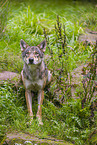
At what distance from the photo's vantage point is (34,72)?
184 inches

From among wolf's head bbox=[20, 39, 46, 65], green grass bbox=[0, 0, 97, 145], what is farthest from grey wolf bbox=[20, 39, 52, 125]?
green grass bbox=[0, 0, 97, 145]

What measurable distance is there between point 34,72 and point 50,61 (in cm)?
141

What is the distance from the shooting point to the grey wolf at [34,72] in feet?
14.7

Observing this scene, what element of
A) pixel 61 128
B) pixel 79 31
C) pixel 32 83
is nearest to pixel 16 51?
pixel 32 83

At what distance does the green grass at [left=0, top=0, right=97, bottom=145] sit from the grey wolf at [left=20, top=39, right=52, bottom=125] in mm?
194

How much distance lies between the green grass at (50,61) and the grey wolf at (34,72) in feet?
0.64

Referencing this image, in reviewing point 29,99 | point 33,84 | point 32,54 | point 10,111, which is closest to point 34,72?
point 33,84

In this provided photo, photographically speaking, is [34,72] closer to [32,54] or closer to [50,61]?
[32,54]

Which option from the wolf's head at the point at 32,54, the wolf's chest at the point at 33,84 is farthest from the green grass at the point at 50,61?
the wolf's head at the point at 32,54

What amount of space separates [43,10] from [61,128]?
723 cm

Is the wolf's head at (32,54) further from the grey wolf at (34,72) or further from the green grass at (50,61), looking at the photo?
the green grass at (50,61)

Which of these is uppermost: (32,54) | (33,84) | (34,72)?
(32,54)

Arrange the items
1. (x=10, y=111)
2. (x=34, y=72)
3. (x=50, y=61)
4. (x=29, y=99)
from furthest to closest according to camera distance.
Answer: (x=50, y=61) → (x=29, y=99) → (x=34, y=72) → (x=10, y=111)

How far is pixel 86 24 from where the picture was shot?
844 centimetres
